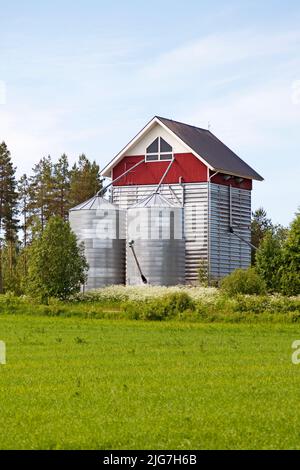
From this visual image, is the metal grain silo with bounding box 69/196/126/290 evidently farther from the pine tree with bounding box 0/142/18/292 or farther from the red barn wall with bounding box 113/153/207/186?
the pine tree with bounding box 0/142/18/292

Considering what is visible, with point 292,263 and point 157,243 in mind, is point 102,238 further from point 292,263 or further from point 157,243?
point 292,263

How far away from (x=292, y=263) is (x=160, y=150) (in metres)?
12.6

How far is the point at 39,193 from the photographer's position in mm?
91062

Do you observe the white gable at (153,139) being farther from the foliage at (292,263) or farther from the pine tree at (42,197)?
A: the pine tree at (42,197)

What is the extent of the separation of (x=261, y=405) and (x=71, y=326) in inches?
959

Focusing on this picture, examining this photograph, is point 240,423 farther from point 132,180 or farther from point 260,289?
point 132,180

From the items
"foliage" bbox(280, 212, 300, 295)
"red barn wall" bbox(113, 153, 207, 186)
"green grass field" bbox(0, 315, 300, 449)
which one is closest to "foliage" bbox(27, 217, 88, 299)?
"red barn wall" bbox(113, 153, 207, 186)

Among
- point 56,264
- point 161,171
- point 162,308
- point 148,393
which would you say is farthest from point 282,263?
point 148,393

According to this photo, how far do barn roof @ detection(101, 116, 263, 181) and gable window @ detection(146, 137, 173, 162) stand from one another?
1.16 meters

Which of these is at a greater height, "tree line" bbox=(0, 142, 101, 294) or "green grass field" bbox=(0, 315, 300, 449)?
"tree line" bbox=(0, 142, 101, 294)

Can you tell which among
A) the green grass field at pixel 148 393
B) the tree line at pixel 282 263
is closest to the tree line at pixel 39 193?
the tree line at pixel 282 263

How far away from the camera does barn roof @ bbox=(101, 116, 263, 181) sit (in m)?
66.5

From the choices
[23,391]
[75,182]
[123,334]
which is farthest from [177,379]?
[75,182]

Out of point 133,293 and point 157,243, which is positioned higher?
point 157,243
